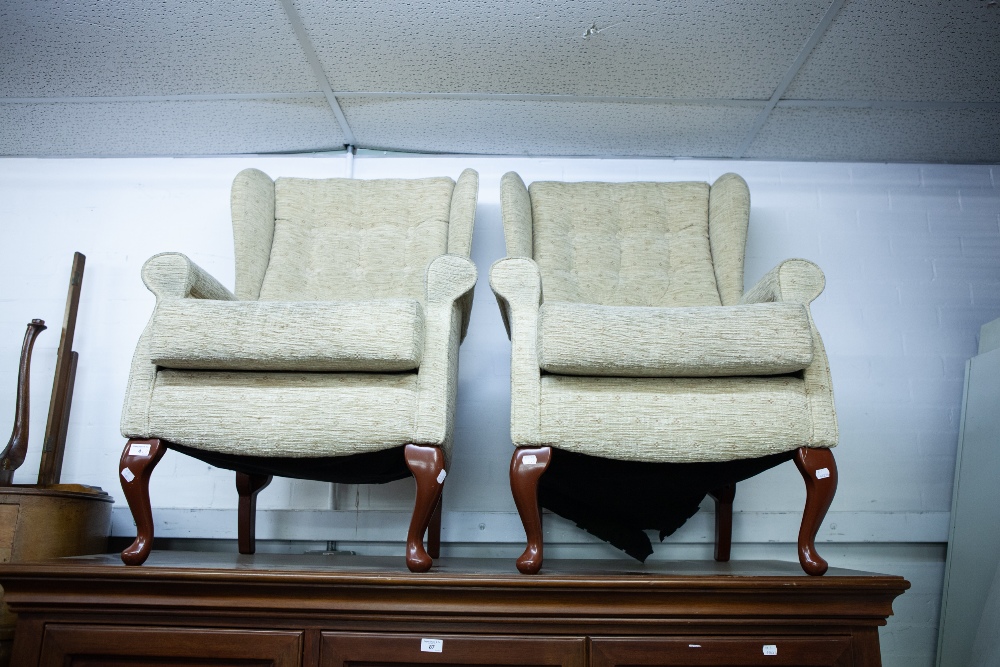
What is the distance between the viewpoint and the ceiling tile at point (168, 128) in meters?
2.55

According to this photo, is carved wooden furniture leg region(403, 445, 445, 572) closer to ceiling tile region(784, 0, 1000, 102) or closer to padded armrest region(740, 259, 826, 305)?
padded armrest region(740, 259, 826, 305)

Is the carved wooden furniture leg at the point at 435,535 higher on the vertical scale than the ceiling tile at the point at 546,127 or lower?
lower

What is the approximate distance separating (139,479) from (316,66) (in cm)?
130

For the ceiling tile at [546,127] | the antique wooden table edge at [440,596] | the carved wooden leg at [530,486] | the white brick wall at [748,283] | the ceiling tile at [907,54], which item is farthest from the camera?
the ceiling tile at [546,127]

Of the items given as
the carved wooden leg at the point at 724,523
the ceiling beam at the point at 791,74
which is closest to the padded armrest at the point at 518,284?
the carved wooden leg at the point at 724,523

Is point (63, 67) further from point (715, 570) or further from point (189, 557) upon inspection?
point (715, 570)

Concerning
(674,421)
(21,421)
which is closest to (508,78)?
(674,421)

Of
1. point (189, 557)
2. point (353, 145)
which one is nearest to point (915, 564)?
point (189, 557)

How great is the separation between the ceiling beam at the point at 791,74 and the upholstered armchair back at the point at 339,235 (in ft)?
3.29

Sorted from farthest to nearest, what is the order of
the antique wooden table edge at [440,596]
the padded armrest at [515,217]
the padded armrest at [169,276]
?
the padded armrest at [515,217]
the padded armrest at [169,276]
the antique wooden table edge at [440,596]

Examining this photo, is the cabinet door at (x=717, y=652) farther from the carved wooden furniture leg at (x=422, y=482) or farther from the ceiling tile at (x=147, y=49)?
the ceiling tile at (x=147, y=49)

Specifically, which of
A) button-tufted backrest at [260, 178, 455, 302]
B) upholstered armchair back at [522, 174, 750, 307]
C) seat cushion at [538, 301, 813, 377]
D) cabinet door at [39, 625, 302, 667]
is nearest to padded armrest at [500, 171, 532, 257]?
upholstered armchair back at [522, 174, 750, 307]

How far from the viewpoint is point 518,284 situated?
176 centimetres

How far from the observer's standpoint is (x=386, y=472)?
6.22 feet
